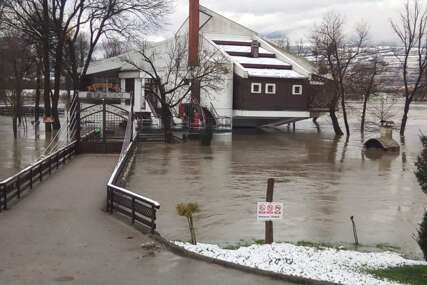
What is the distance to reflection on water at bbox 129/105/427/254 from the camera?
15.1m

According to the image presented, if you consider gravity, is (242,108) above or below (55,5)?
below

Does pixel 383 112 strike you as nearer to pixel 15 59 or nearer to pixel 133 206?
pixel 15 59

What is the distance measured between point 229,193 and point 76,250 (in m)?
10.2

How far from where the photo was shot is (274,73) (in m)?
50.3

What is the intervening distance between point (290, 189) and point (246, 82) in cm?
2849

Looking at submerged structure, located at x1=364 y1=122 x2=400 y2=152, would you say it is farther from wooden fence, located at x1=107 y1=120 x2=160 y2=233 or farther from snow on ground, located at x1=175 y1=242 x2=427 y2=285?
snow on ground, located at x1=175 y1=242 x2=427 y2=285

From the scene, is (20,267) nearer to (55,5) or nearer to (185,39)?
(55,5)

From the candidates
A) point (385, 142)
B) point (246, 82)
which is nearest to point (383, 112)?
point (246, 82)

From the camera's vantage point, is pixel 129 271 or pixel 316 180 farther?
pixel 316 180

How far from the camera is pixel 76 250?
1134 centimetres

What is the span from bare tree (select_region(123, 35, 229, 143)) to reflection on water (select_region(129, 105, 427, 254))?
505 centimetres

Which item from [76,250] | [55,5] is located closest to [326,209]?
[76,250]

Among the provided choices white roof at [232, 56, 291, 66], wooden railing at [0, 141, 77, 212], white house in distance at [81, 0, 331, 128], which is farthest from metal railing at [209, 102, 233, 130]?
wooden railing at [0, 141, 77, 212]

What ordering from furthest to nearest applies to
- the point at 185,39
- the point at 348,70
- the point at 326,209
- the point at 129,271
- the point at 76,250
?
the point at 348,70
the point at 185,39
the point at 326,209
the point at 76,250
the point at 129,271
